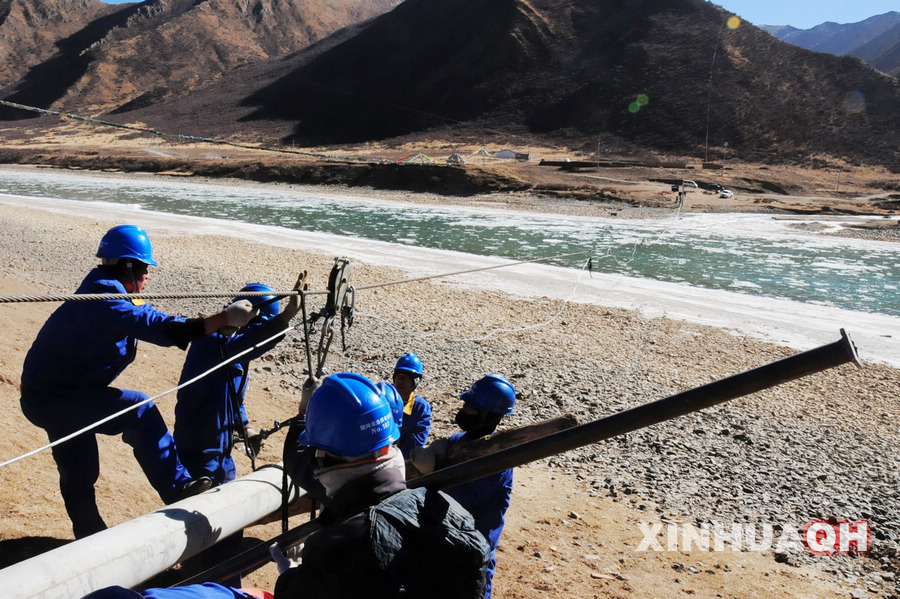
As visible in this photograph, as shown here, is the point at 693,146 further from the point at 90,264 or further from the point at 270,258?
the point at 90,264

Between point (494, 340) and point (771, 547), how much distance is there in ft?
20.9

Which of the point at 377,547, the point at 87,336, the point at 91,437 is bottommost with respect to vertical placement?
the point at 91,437

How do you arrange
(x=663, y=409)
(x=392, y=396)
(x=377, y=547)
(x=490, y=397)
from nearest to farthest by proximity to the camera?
(x=377, y=547) < (x=663, y=409) < (x=392, y=396) < (x=490, y=397)

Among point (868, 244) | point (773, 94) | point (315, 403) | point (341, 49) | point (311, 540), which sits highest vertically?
point (341, 49)

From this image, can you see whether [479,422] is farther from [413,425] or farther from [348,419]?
[413,425]

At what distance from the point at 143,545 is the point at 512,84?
7997 centimetres

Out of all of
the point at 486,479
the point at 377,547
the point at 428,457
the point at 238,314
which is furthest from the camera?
the point at 238,314

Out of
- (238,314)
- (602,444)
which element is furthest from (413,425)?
(602,444)

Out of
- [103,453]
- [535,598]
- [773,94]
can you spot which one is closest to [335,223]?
[103,453]

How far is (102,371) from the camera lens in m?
3.68

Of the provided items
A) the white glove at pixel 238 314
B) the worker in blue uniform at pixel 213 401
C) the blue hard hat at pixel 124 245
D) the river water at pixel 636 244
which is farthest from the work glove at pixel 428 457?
the river water at pixel 636 244

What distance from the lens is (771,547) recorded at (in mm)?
5348

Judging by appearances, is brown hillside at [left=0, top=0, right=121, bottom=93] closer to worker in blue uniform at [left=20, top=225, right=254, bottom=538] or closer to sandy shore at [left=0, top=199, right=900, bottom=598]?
sandy shore at [left=0, top=199, right=900, bottom=598]

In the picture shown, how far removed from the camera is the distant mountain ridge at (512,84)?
197 feet
